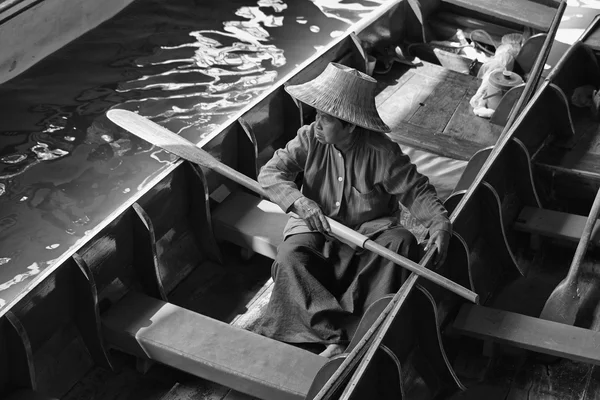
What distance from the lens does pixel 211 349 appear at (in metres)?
3.08

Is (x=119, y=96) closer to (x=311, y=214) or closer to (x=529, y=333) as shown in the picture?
(x=311, y=214)

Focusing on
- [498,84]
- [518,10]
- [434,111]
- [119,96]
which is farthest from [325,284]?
[119,96]

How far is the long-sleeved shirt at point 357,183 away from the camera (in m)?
3.25

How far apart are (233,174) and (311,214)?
0.45 metres

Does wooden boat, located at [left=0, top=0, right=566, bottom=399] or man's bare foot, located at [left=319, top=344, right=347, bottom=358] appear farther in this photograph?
man's bare foot, located at [left=319, top=344, right=347, bottom=358]

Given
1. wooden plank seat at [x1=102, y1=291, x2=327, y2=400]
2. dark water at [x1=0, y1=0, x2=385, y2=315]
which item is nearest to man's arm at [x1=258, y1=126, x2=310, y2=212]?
wooden plank seat at [x1=102, y1=291, x2=327, y2=400]

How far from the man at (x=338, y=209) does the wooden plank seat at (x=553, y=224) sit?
2.93ft

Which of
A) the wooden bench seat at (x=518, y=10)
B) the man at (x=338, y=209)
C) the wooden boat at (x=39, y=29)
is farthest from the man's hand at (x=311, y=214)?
the wooden boat at (x=39, y=29)

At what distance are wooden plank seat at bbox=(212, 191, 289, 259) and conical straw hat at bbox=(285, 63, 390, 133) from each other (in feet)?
2.50

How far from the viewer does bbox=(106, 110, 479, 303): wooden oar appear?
3.03 meters

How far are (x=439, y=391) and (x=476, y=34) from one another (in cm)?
343

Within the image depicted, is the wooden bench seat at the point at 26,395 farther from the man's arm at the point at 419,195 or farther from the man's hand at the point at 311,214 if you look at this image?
the man's arm at the point at 419,195

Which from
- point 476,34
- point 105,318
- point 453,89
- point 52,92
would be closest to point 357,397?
point 105,318

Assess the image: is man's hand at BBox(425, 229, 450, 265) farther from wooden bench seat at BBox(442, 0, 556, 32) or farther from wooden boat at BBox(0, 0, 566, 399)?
wooden bench seat at BBox(442, 0, 556, 32)
